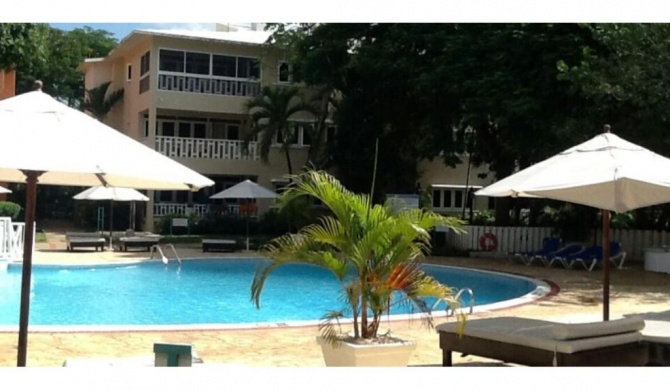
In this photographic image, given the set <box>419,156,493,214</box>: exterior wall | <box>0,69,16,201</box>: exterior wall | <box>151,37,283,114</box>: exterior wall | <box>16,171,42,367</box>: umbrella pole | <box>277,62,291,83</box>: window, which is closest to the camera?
<box>16,171,42,367</box>: umbrella pole

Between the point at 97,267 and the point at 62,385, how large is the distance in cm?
1476

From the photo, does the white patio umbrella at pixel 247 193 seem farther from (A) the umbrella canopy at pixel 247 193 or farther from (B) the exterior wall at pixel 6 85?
(B) the exterior wall at pixel 6 85

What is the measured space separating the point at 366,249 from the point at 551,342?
6.03 feet

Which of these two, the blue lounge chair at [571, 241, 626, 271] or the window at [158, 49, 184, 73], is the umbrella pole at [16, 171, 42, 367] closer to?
the blue lounge chair at [571, 241, 626, 271]

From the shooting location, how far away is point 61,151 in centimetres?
548

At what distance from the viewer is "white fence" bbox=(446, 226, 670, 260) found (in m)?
24.1

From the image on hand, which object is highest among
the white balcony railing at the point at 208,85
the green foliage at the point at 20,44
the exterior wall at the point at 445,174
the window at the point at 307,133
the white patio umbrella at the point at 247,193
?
the white balcony railing at the point at 208,85

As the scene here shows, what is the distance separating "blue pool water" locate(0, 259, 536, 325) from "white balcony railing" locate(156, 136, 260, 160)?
9934mm

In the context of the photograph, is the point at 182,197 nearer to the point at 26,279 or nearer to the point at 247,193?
the point at 247,193

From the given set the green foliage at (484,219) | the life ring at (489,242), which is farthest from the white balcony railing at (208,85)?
the life ring at (489,242)

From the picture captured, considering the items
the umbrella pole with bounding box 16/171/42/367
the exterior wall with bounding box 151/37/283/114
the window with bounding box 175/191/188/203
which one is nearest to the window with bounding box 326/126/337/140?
the exterior wall with bounding box 151/37/283/114

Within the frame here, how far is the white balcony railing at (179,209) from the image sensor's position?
3138 centimetres

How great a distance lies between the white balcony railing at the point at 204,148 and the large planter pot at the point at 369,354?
25129 mm

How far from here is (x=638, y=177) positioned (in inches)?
306
